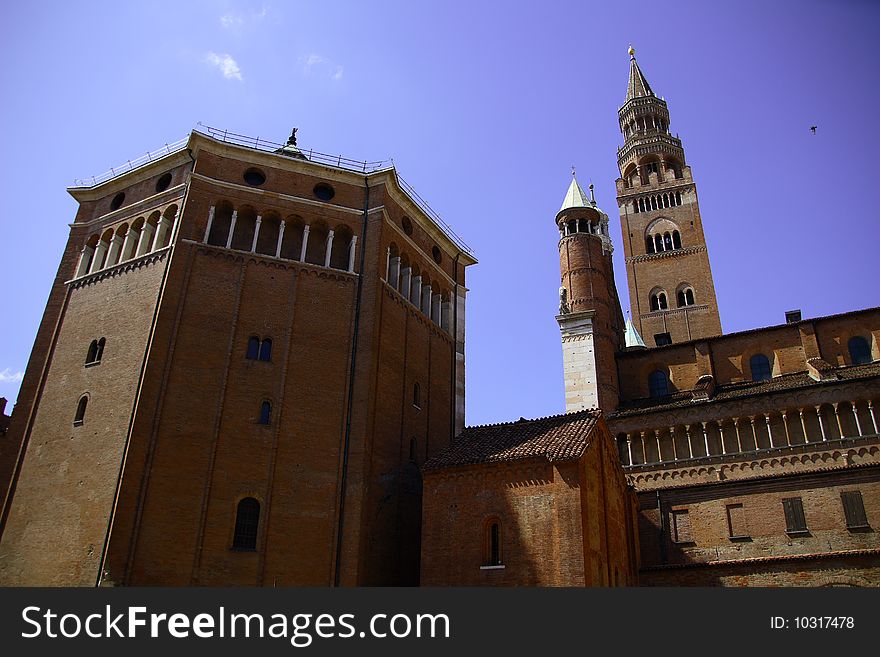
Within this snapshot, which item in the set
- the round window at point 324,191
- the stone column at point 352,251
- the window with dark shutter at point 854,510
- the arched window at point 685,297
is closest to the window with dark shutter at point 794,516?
the window with dark shutter at point 854,510

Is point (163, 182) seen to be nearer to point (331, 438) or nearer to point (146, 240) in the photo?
A: point (146, 240)

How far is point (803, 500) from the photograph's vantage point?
2470 cm

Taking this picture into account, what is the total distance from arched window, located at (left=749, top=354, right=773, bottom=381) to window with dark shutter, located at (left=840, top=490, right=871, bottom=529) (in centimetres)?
1145

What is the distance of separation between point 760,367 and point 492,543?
22.3 meters

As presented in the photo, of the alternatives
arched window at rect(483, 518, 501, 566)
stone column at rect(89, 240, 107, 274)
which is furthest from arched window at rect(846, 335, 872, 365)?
stone column at rect(89, 240, 107, 274)

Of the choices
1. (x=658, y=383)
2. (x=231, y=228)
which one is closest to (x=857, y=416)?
(x=658, y=383)

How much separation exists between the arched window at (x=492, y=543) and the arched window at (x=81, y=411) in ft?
40.2

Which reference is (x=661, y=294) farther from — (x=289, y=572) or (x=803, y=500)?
(x=289, y=572)

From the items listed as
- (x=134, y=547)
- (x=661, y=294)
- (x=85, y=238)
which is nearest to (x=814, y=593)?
(x=134, y=547)

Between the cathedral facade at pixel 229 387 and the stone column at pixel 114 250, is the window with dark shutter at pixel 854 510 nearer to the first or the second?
the cathedral facade at pixel 229 387

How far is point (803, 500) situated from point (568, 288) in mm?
17264

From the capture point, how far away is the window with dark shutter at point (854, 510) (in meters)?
23.5

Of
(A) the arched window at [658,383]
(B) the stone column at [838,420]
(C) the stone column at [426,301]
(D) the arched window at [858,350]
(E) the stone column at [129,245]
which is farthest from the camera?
(A) the arched window at [658,383]

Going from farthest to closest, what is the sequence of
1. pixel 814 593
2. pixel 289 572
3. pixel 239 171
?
pixel 239 171, pixel 289 572, pixel 814 593
